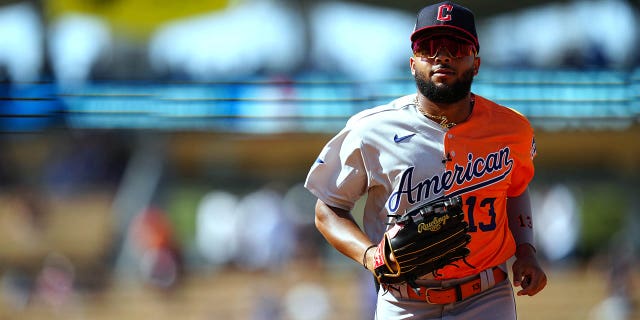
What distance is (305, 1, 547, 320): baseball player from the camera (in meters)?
3.21

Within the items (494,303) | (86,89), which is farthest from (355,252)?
(86,89)

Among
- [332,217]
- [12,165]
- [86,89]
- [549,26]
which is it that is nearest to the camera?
[332,217]

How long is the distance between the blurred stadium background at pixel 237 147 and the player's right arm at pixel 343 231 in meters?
8.84

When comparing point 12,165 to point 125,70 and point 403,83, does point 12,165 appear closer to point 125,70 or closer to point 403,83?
point 125,70

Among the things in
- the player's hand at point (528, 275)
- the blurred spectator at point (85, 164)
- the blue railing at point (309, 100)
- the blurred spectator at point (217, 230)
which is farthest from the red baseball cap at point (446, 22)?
the blurred spectator at point (85, 164)

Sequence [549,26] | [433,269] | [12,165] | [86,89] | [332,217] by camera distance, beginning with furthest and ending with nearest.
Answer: [549,26] → [12,165] → [86,89] → [332,217] → [433,269]

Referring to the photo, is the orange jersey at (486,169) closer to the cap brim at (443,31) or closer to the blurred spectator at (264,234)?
the cap brim at (443,31)

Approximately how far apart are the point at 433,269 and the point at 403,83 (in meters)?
10.4

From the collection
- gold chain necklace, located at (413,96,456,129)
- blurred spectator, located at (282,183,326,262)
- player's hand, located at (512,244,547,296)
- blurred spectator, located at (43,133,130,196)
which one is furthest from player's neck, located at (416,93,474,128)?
blurred spectator, located at (43,133,130,196)

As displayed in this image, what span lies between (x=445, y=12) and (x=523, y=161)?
0.64 metres

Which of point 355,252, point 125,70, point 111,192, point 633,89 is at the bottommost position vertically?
point 355,252

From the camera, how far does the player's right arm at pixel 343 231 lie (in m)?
3.23

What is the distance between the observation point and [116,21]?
43.0 ft

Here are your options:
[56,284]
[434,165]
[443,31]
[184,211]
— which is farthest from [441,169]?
[184,211]
